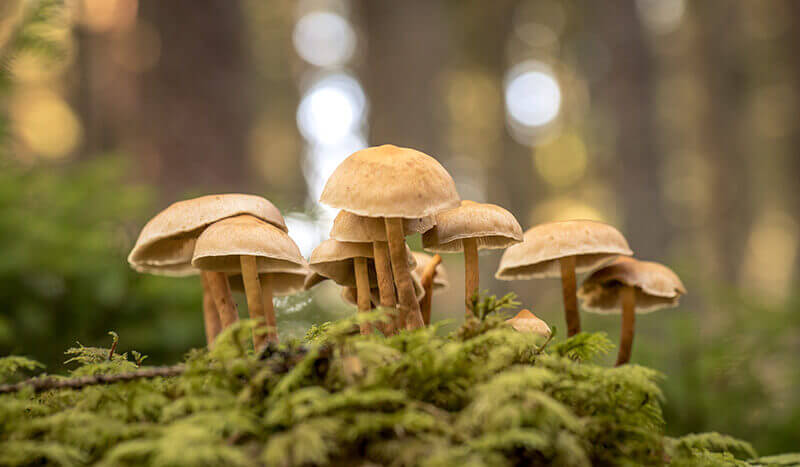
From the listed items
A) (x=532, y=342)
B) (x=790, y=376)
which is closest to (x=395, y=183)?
(x=532, y=342)

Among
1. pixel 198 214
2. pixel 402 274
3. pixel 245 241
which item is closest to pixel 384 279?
pixel 402 274

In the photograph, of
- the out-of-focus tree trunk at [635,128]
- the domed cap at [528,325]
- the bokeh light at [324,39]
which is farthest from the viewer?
the bokeh light at [324,39]

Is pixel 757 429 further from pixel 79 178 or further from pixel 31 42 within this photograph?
pixel 79 178

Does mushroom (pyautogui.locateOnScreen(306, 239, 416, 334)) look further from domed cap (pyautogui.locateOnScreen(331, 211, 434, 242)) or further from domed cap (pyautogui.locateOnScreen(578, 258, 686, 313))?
domed cap (pyautogui.locateOnScreen(578, 258, 686, 313))

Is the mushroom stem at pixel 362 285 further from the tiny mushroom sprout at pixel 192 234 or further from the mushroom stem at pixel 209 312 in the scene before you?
the mushroom stem at pixel 209 312

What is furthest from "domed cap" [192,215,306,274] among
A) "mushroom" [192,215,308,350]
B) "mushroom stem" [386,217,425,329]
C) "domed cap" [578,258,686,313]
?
"domed cap" [578,258,686,313]

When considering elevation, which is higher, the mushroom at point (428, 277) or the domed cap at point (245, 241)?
the domed cap at point (245, 241)

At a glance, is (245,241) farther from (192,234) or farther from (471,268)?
(471,268)

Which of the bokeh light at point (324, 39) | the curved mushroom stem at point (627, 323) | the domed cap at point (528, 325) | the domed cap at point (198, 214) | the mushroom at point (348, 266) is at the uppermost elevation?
the bokeh light at point (324, 39)

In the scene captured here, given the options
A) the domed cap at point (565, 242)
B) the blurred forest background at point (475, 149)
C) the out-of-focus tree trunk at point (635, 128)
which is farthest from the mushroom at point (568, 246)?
the out-of-focus tree trunk at point (635, 128)
